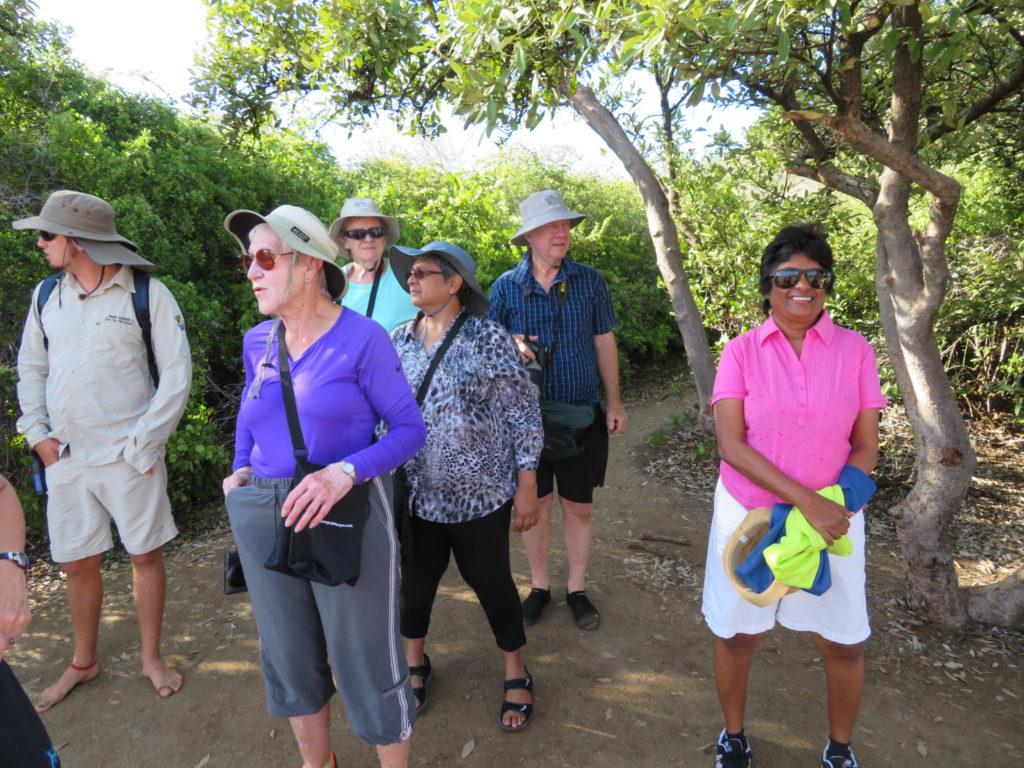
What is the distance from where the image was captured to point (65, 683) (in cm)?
307

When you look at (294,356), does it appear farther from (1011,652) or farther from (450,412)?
(1011,652)

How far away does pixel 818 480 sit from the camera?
215 cm

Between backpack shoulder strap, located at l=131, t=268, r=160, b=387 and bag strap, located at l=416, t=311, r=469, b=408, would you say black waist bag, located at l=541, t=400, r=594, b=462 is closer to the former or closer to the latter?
bag strap, located at l=416, t=311, r=469, b=408

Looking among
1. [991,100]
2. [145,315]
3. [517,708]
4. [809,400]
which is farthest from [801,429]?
[145,315]

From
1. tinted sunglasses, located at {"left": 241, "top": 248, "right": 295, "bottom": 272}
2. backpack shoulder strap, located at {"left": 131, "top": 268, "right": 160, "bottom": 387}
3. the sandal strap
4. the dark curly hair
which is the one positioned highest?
the dark curly hair

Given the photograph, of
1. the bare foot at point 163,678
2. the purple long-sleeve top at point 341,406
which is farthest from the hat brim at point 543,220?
the bare foot at point 163,678

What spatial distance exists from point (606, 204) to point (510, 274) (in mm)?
6736

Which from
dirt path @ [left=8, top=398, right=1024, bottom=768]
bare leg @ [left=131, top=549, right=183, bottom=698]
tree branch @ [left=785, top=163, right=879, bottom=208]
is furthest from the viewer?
tree branch @ [left=785, top=163, right=879, bottom=208]

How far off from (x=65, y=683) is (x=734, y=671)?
10.3 feet

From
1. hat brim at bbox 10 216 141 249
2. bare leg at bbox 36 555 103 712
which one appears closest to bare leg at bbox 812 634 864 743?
bare leg at bbox 36 555 103 712

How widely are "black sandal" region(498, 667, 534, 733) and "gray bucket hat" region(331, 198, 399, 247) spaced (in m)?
2.33

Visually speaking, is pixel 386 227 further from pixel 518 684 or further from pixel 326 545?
pixel 518 684

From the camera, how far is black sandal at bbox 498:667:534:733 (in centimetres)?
272

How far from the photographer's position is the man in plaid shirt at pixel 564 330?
327cm
